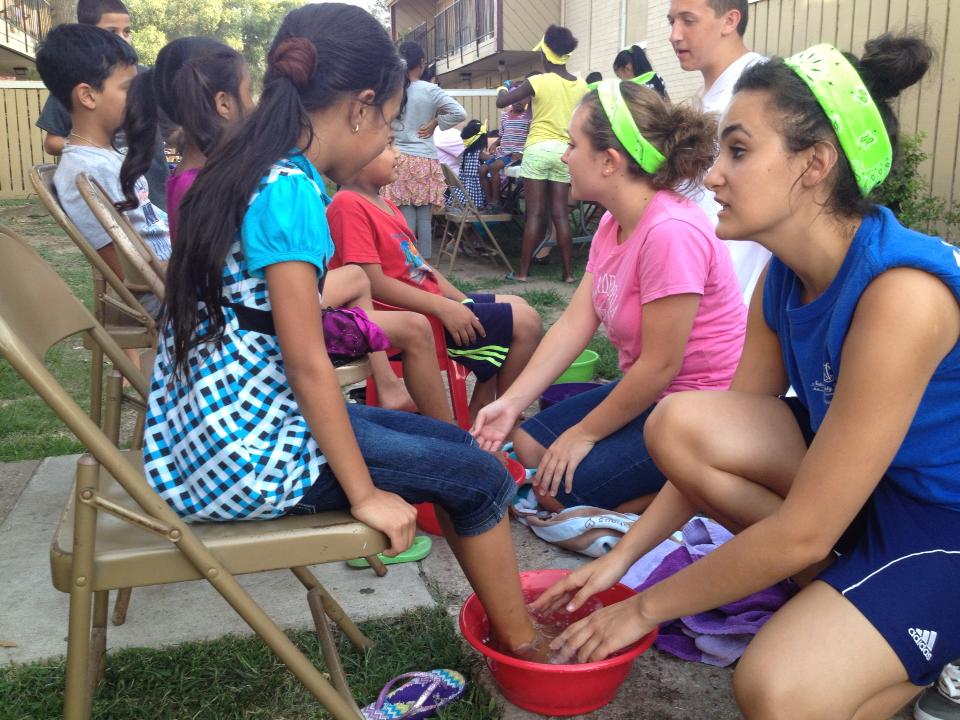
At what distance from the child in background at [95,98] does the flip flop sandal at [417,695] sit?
2.07 meters

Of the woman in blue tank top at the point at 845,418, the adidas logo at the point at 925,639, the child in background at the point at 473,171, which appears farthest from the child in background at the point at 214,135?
the child in background at the point at 473,171

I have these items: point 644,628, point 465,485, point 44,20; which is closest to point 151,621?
point 465,485

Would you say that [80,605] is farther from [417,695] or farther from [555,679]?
[555,679]

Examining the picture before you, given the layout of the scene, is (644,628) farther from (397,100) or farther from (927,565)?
(397,100)

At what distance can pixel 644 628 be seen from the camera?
178 centimetres

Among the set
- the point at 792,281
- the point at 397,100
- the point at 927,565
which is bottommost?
the point at 927,565

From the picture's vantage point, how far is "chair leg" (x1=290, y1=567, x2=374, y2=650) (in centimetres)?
195

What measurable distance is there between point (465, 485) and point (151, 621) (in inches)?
43.3

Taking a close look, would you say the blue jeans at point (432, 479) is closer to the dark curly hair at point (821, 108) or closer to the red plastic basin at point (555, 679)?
the red plastic basin at point (555, 679)

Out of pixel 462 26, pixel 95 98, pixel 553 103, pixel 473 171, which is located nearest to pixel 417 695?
pixel 95 98

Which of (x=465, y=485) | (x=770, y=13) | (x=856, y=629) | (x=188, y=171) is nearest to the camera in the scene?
(x=856, y=629)

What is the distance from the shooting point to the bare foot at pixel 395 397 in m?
3.06

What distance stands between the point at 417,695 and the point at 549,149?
19.8 feet

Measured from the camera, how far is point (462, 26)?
886 inches
